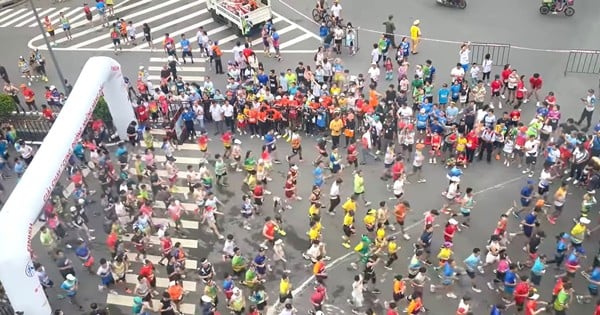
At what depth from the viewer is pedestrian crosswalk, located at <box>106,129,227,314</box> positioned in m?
22.2

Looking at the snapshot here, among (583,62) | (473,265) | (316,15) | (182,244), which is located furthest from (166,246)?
(583,62)

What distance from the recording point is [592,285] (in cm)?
2039

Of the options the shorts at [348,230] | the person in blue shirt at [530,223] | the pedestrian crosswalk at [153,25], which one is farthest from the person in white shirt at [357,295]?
the pedestrian crosswalk at [153,25]

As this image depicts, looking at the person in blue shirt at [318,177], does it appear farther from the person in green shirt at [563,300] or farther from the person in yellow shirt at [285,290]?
the person in green shirt at [563,300]

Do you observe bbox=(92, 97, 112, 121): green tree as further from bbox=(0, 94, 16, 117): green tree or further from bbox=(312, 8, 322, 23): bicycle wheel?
bbox=(312, 8, 322, 23): bicycle wheel

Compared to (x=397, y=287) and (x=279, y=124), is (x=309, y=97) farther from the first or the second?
(x=397, y=287)

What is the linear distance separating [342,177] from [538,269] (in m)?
8.98

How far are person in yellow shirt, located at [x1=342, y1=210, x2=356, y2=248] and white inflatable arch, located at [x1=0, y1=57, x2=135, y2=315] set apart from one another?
10.4 meters

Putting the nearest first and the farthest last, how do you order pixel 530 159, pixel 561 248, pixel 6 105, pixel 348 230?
pixel 561 248 → pixel 348 230 → pixel 530 159 → pixel 6 105

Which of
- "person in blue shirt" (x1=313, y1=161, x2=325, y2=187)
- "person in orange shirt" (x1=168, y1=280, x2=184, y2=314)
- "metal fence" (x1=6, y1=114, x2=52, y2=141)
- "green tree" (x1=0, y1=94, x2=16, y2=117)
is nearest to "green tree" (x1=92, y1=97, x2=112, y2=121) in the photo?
"metal fence" (x1=6, y1=114, x2=52, y2=141)

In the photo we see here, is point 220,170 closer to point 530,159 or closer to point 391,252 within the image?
point 391,252

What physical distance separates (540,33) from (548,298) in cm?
1787

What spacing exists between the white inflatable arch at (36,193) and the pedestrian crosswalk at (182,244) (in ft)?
8.69

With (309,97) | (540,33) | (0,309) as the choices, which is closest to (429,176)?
(309,97)
